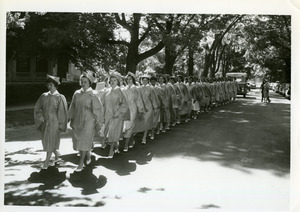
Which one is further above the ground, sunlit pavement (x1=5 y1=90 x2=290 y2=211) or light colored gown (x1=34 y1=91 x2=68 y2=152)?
light colored gown (x1=34 y1=91 x2=68 y2=152)

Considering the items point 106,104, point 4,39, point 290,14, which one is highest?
point 290,14

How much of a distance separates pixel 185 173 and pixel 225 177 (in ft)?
2.21

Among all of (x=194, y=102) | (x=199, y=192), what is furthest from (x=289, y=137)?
(x=194, y=102)

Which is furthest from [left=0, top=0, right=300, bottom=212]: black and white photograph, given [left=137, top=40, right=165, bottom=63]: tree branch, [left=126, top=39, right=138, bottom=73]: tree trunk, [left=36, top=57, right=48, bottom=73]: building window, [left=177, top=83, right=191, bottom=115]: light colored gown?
[left=137, top=40, right=165, bottom=63]: tree branch

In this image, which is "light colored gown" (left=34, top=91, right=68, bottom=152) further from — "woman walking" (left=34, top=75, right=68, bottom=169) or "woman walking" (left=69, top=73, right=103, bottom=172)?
"woman walking" (left=69, top=73, right=103, bottom=172)

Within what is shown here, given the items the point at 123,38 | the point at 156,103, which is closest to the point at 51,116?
the point at 156,103

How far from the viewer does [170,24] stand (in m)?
9.62

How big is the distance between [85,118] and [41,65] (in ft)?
22.3

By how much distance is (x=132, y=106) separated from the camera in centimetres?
823

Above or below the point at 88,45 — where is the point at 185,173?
below

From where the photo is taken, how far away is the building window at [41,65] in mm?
11956

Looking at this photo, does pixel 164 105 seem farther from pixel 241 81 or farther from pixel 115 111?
pixel 241 81

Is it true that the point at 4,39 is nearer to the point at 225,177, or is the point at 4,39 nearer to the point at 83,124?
the point at 83,124

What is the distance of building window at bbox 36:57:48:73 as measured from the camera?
12.0 m
